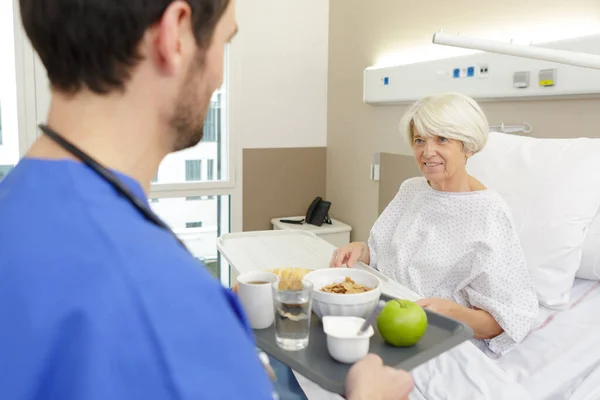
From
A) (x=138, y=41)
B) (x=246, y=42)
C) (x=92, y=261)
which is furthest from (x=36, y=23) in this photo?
(x=246, y=42)

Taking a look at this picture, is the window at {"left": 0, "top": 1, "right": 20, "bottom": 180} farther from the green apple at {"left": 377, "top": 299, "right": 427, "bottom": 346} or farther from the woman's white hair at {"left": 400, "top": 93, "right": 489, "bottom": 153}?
the green apple at {"left": 377, "top": 299, "right": 427, "bottom": 346}

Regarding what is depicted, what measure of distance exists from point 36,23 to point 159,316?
14.1 inches

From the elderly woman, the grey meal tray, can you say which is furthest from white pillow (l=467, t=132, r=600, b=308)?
the grey meal tray

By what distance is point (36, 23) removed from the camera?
0.62 metres

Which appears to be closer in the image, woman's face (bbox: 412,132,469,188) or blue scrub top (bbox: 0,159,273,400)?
blue scrub top (bbox: 0,159,273,400)

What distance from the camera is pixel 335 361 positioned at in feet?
3.52

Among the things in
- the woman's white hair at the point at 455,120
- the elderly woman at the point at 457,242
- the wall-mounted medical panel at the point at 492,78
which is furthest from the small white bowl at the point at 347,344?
the wall-mounted medical panel at the point at 492,78

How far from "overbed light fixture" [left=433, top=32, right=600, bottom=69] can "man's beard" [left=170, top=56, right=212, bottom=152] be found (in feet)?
2.81

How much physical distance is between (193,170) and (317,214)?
822 millimetres

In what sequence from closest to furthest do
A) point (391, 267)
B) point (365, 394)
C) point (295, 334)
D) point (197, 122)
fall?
point (197, 122)
point (365, 394)
point (295, 334)
point (391, 267)

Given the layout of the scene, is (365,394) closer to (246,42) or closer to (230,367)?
(230,367)

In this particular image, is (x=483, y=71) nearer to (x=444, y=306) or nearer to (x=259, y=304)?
(x=444, y=306)

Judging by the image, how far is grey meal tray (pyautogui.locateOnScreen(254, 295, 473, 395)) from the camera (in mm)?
1026

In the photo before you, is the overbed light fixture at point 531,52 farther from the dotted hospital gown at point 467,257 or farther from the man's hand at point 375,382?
the man's hand at point 375,382
